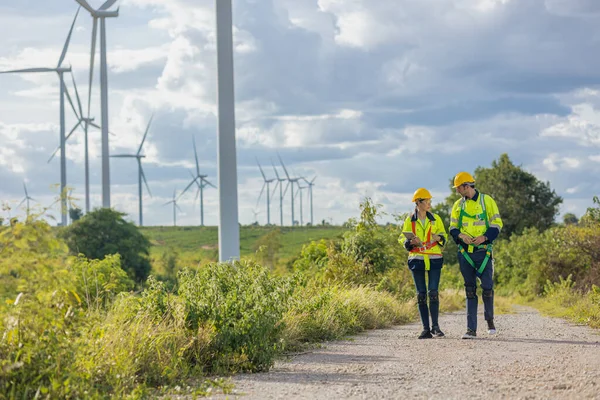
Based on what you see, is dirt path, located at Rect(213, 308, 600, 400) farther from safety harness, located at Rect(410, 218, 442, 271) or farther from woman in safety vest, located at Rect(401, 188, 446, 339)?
safety harness, located at Rect(410, 218, 442, 271)

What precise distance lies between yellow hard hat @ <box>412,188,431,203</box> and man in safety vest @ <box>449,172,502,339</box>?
18.7 inches

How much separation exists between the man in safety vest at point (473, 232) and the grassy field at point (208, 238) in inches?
2637

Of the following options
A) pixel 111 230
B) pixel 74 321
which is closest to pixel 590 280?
pixel 74 321

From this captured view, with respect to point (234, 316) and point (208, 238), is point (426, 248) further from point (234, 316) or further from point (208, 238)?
point (208, 238)

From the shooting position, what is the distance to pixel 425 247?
516 inches

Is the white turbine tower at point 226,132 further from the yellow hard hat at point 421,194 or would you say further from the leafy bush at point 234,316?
the leafy bush at point 234,316

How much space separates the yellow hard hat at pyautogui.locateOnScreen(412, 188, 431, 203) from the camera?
13.2m

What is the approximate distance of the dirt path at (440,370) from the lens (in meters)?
7.88

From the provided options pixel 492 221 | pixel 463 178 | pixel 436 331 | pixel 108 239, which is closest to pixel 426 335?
pixel 436 331

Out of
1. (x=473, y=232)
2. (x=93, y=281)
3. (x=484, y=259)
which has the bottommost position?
(x=93, y=281)

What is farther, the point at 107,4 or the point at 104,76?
the point at 107,4

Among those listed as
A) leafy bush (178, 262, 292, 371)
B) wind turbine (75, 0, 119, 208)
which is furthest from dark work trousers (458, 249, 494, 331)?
wind turbine (75, 0, 119, 208)

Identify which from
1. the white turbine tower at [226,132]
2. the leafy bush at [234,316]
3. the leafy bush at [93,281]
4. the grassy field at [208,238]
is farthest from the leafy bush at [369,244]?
the grassy field at [208,238]

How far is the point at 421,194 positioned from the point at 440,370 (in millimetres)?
4367
